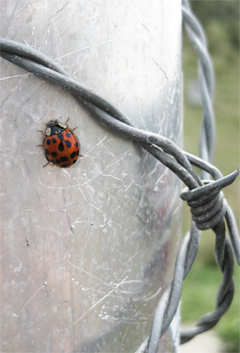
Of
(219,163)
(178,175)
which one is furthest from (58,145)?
(219,163)

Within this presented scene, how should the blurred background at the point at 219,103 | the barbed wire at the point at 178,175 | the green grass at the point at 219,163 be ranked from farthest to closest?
the blurred background at the point at 219,103
the green grass at the point at 219,163
the barbed wire at the point at 178,175

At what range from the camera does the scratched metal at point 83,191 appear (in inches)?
12.0

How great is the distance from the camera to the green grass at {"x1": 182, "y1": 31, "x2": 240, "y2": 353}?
5.86 ft

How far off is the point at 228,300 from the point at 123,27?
1.17 feet

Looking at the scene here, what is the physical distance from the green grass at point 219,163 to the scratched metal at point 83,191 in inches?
49.4

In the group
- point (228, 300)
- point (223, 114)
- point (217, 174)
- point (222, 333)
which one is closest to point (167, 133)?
point (217, 174)

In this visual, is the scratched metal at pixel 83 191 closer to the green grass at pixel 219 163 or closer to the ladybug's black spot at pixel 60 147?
the ladybug's black spot at pixel 60 147

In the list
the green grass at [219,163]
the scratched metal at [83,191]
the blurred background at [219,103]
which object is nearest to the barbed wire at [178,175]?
the scratched metal at [83,191]

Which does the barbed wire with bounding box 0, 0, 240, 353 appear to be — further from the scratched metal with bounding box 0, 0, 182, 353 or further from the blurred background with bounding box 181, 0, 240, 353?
the blurred background with bounding box 181, 0, 240, 353

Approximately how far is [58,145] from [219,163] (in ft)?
13.5

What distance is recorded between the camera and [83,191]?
1.08 ft

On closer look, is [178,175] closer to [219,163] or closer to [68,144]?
[68,144]

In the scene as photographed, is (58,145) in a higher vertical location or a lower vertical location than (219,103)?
lower

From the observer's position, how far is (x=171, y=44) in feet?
1.32
